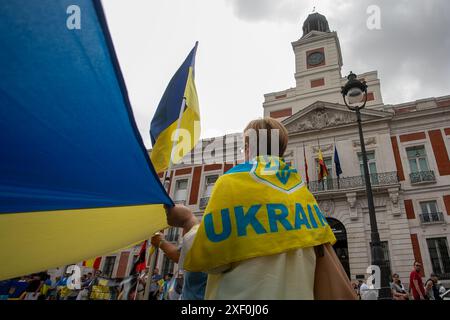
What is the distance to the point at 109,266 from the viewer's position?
2216cm

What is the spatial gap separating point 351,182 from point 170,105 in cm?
1702

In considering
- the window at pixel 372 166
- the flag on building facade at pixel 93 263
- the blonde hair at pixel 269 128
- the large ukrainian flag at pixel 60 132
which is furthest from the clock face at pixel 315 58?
the large ukrainian flag at pixel 60 132

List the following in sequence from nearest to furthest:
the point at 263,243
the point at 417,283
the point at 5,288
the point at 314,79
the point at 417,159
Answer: the point at 263,243, the point at 417,283, the point at 5,288, the point at 417,159, the point at 314,79

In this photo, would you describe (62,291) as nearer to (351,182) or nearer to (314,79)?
(351,182)

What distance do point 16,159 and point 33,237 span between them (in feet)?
2.62

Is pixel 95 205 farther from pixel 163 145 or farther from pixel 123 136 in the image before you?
pixel 163 145

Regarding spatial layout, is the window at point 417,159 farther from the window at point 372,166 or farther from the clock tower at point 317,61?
the clock tower at point 317,61

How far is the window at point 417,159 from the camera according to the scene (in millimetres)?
16750

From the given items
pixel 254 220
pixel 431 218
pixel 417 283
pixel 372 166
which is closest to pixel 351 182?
pixel 372 166

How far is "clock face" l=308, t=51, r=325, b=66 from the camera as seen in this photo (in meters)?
24.6

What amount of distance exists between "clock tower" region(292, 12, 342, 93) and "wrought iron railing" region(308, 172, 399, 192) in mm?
9197

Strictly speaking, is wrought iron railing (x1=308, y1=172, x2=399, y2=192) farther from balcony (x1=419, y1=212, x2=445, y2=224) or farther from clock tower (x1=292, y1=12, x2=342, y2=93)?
clock tower (x1=292, y1=12, x2=342, y2=93)

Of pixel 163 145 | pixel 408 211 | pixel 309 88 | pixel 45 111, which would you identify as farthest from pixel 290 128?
pixel 45 111
